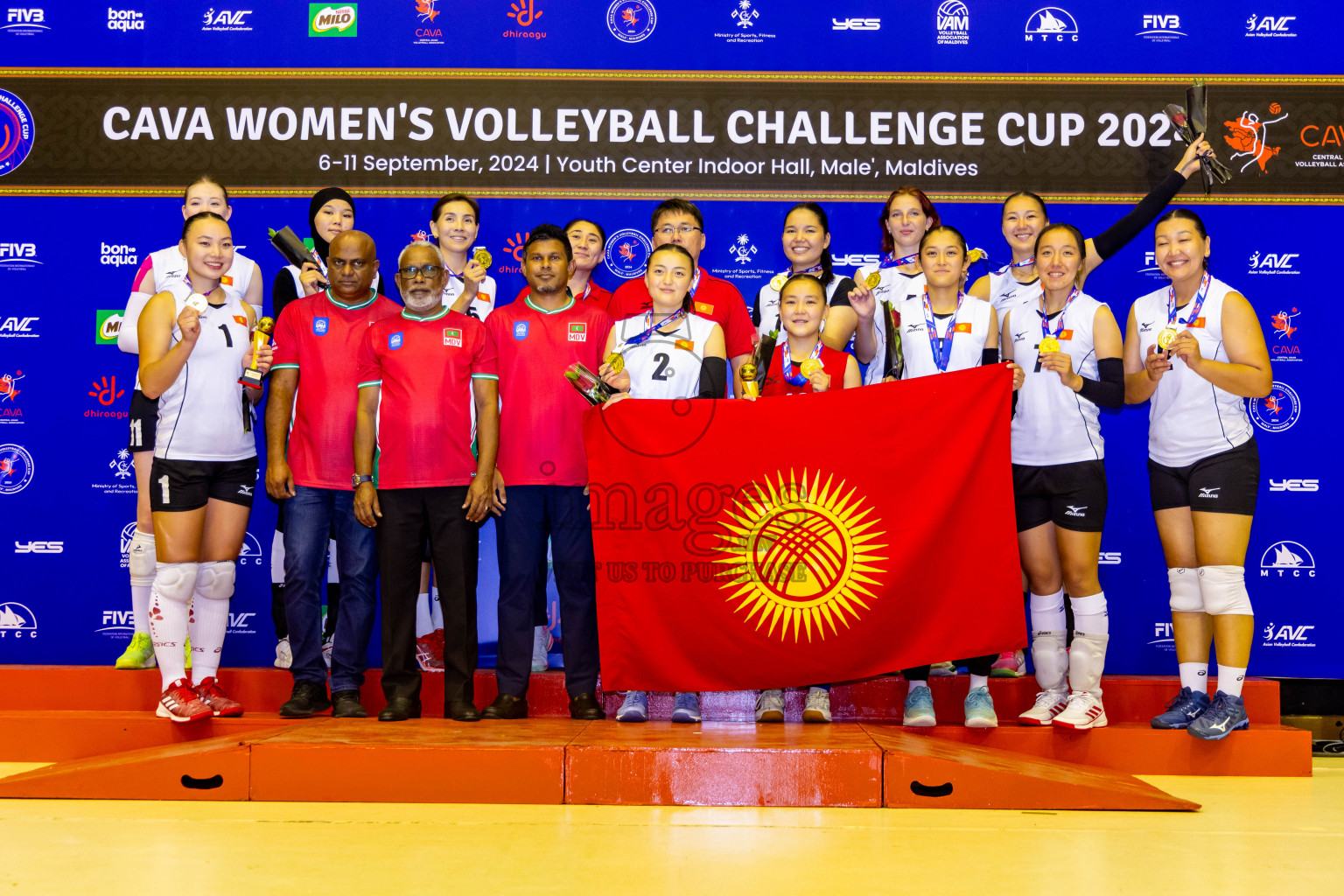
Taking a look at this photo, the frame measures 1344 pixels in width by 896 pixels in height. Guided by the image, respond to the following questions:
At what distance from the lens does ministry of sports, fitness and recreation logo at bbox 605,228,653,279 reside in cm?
559

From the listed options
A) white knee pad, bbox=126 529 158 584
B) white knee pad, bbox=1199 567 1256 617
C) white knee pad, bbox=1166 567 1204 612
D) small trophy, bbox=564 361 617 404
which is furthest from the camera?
white knee pad, bbox=126 529 158 584

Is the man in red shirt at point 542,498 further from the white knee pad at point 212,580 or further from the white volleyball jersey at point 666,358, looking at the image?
the white knee pad at point 212,580

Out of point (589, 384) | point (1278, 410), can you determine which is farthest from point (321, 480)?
point (1278, 410)

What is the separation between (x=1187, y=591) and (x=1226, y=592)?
6.0 inches

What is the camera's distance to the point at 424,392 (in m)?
3.99

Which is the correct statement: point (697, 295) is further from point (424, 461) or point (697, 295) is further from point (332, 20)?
point (332, 20)

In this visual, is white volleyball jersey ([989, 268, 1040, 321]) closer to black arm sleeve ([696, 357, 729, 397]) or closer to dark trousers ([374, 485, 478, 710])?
black arm sleeve ([696, 357, 729, 397])

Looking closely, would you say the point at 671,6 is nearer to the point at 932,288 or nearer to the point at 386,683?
the point at 932,288

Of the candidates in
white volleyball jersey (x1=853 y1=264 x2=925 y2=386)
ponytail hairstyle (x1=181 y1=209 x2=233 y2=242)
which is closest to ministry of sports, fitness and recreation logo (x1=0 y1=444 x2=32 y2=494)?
ponytail hairstyle (x1=181 y1=209 x2=233 y2=242)

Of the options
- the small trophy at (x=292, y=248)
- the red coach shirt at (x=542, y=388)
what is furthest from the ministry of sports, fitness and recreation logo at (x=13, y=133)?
the red coach shirt at (x=542, y=388)

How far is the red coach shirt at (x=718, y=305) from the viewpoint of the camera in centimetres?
449

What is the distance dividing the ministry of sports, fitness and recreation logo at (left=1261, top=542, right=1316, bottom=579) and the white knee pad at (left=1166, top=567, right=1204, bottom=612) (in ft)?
4.83

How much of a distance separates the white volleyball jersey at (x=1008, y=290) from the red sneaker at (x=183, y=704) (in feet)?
12.2

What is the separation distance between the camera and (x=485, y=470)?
4.00 m
